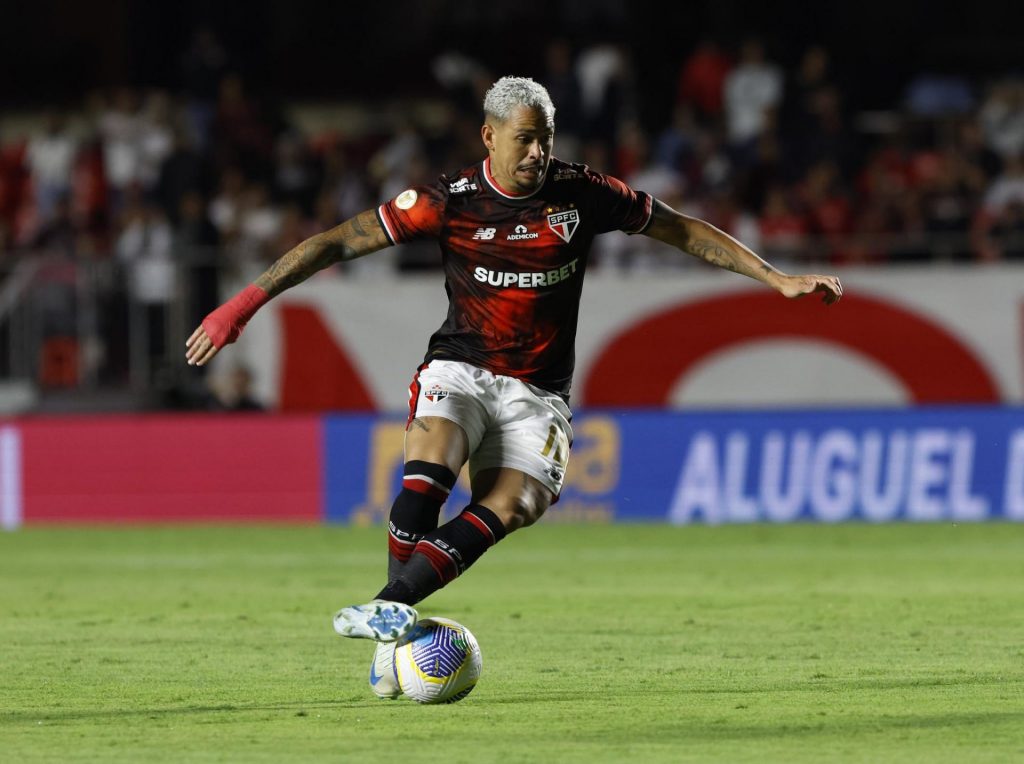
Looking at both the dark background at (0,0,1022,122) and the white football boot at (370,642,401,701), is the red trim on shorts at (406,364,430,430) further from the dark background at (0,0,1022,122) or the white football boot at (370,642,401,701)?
the dark background at (0,0,1022,122)

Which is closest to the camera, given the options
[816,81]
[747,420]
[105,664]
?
[105,664]

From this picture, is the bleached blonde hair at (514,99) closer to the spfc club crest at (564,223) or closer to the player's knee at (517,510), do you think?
the spfc club crest at (564,223)

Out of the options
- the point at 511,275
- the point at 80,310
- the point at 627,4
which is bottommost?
the point at 80,310

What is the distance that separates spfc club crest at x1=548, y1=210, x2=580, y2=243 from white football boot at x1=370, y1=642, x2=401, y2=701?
1733 mm

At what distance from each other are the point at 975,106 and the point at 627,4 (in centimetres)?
443

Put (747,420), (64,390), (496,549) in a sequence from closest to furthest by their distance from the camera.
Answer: (496,549) < (747,420) < (64,390)

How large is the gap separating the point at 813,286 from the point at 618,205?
2.90 ft

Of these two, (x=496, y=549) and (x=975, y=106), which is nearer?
(x=496, y=549)

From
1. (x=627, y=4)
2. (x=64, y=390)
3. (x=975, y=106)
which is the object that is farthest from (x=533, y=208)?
(x=627, y=4)

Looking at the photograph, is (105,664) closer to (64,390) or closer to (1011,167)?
(64,390)

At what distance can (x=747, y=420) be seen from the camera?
1641 cm

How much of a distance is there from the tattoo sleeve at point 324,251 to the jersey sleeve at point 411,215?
4 centimetres

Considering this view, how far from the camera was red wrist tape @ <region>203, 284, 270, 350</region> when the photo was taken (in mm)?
7336

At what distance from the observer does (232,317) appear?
740 cm
